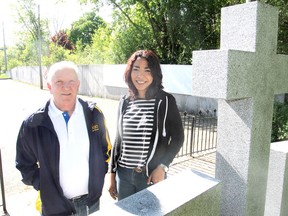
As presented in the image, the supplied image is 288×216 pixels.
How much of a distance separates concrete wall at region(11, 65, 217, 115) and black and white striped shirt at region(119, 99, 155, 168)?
15.7 ft

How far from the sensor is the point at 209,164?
530 centimetres

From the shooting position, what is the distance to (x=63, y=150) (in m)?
1.88

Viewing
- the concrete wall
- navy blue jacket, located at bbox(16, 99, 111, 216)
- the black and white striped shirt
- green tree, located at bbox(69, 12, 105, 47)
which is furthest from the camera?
green tree, located at bbox(69, 12, 105, 47)

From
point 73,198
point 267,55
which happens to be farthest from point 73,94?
point 267,55

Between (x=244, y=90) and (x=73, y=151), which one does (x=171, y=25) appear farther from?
(x=73, y=151)

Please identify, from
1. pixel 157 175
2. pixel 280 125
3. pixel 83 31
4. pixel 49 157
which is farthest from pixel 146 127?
pixel 83 31

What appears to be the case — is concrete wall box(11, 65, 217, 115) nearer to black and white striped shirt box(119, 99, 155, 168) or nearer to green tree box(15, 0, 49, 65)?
black and white striped shirt box(119, 99, 155, 168)

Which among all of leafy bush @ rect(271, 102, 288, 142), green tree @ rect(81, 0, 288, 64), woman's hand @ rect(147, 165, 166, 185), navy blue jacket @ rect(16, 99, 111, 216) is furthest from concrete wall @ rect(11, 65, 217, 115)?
navy blue jacket @ rect(16, 99, 111, 216)

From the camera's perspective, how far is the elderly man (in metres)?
1.84

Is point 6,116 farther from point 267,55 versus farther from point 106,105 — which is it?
point 267,55

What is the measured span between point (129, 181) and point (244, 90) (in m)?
1.12

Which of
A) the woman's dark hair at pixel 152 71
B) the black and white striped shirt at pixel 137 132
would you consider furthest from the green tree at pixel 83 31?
the black and white striped shirt at pixel 137 132

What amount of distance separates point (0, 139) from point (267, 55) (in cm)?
770

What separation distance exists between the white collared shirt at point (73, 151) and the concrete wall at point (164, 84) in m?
5.10
